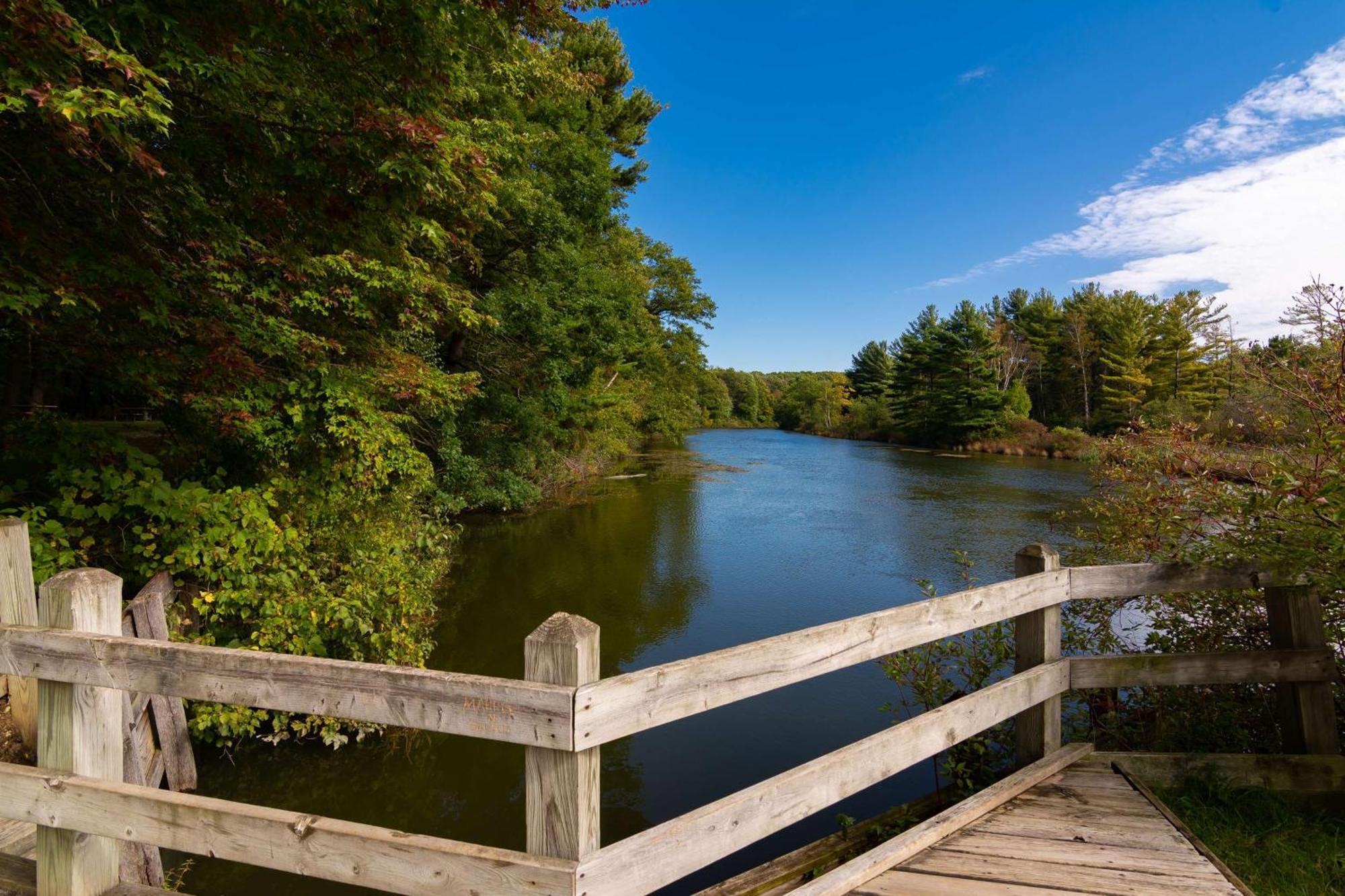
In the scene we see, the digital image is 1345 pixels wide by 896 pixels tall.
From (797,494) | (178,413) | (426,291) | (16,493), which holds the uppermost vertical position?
(426,291)

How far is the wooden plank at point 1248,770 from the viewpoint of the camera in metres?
2.83

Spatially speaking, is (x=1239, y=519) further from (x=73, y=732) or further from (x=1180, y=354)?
(x=1180, y=354)

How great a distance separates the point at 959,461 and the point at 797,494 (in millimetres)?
15769

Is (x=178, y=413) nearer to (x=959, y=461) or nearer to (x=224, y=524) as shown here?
(x=224, y=524)

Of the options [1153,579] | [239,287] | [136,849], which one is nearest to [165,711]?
[136,849]

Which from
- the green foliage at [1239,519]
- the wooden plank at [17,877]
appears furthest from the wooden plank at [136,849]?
the green foliage at [1239,519]

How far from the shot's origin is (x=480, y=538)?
13.0m

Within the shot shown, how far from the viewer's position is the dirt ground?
339 cm

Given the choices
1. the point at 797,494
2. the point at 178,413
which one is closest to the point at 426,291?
the point at 178,413

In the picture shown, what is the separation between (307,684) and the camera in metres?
1.82

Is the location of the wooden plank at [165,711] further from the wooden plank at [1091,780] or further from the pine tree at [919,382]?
the pine tree at [919,382]

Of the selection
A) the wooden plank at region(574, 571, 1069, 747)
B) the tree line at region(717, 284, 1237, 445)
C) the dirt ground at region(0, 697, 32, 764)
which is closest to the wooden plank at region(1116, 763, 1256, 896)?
the wooden plank at region(574, 571, 1069, 747)

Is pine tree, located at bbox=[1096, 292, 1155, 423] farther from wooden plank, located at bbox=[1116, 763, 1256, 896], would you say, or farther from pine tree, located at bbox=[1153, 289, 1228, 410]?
wooden plank, located at bbox=[1116, 763, 1256, 896]

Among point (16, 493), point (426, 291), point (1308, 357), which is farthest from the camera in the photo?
point (426, 291)
